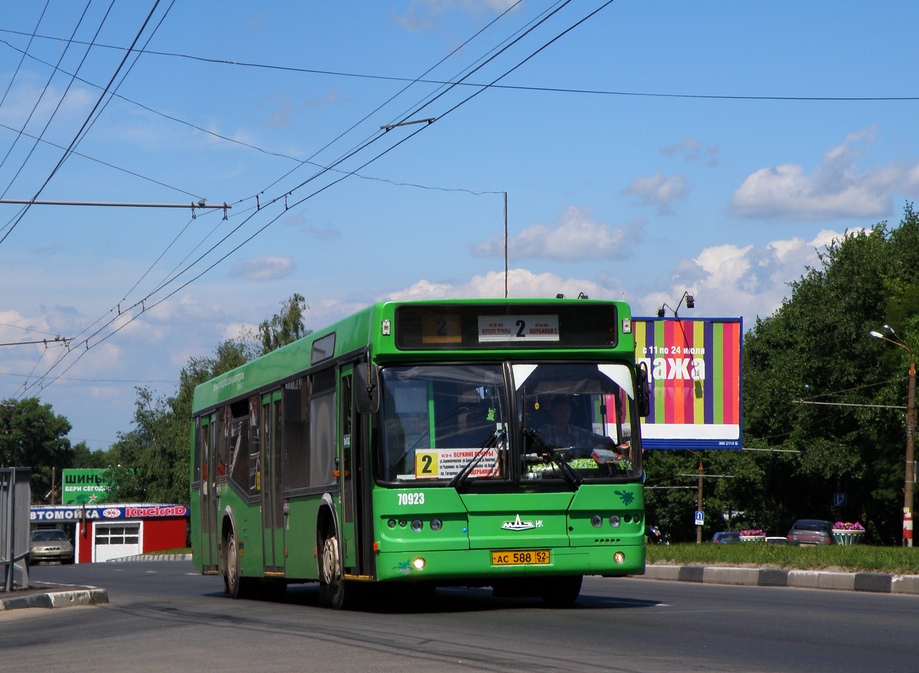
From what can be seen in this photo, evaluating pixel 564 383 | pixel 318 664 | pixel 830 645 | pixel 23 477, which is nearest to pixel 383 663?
pixel 318 664

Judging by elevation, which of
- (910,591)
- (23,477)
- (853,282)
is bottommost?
(910,591)

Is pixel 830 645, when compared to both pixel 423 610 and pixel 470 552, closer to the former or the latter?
pixel 470 552

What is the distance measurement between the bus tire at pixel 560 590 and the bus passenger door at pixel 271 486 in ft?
10.7

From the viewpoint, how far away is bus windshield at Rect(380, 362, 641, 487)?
474 inches

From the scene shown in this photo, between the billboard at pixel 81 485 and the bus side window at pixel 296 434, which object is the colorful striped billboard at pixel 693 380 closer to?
the bus side window at pixel 296 434

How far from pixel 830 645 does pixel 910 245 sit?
60.8 m

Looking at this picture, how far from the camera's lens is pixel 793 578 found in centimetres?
1923

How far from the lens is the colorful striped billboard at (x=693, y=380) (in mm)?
34625

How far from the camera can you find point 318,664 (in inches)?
331

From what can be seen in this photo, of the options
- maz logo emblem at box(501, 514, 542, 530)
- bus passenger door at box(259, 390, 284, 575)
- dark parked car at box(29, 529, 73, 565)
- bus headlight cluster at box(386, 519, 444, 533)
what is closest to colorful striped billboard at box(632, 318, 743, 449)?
bus passenger door at box(259, 390, 284, 575)

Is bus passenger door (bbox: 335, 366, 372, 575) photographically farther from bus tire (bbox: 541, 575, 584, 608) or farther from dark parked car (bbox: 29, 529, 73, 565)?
dark parked car (bbox: 29, 529, 73, 565)

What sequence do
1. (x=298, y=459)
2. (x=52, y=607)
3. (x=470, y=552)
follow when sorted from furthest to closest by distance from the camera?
1. (x=52, y=607)
2. (x=298, y=459)
3. (x=470, y=552)

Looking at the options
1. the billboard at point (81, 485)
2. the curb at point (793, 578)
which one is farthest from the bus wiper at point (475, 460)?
the billboard at point (81, 485)

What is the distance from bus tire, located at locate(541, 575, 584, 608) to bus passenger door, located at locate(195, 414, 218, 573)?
684cm
